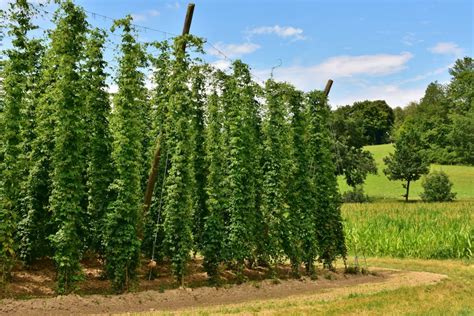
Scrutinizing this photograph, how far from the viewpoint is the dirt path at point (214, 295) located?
9984 mm

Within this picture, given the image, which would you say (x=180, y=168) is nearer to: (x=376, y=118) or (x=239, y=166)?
(x=239, y=166)

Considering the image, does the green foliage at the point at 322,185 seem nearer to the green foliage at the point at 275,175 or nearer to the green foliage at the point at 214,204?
the green foliage at the point at 275,175

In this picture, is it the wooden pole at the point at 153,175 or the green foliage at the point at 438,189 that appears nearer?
the wooden pole at the point at 153,175

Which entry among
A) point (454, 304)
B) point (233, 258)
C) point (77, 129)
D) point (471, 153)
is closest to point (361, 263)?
point (233, 258)

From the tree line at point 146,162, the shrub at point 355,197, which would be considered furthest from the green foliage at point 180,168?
the shrub at point 355,197

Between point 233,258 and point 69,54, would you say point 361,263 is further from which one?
point 69,54

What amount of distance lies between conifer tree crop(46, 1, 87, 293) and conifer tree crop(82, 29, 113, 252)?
1.72 feet

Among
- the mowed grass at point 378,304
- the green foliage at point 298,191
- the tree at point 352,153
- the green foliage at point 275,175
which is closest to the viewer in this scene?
the mowed grass at point 378,304

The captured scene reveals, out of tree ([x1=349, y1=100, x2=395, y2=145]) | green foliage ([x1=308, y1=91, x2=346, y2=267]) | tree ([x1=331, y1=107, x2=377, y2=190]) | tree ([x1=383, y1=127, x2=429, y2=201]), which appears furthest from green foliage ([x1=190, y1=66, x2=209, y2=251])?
tree ([x1=349, y1=100, x2=395, y2=145])

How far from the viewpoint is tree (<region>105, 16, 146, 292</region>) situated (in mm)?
11703

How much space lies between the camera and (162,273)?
14.4 metres

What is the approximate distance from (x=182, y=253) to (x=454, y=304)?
6.62 metres

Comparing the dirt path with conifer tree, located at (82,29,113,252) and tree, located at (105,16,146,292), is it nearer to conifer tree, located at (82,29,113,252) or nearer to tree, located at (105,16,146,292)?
tree, located at (105,16,146,292)

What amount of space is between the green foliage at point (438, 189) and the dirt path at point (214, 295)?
118 feet
